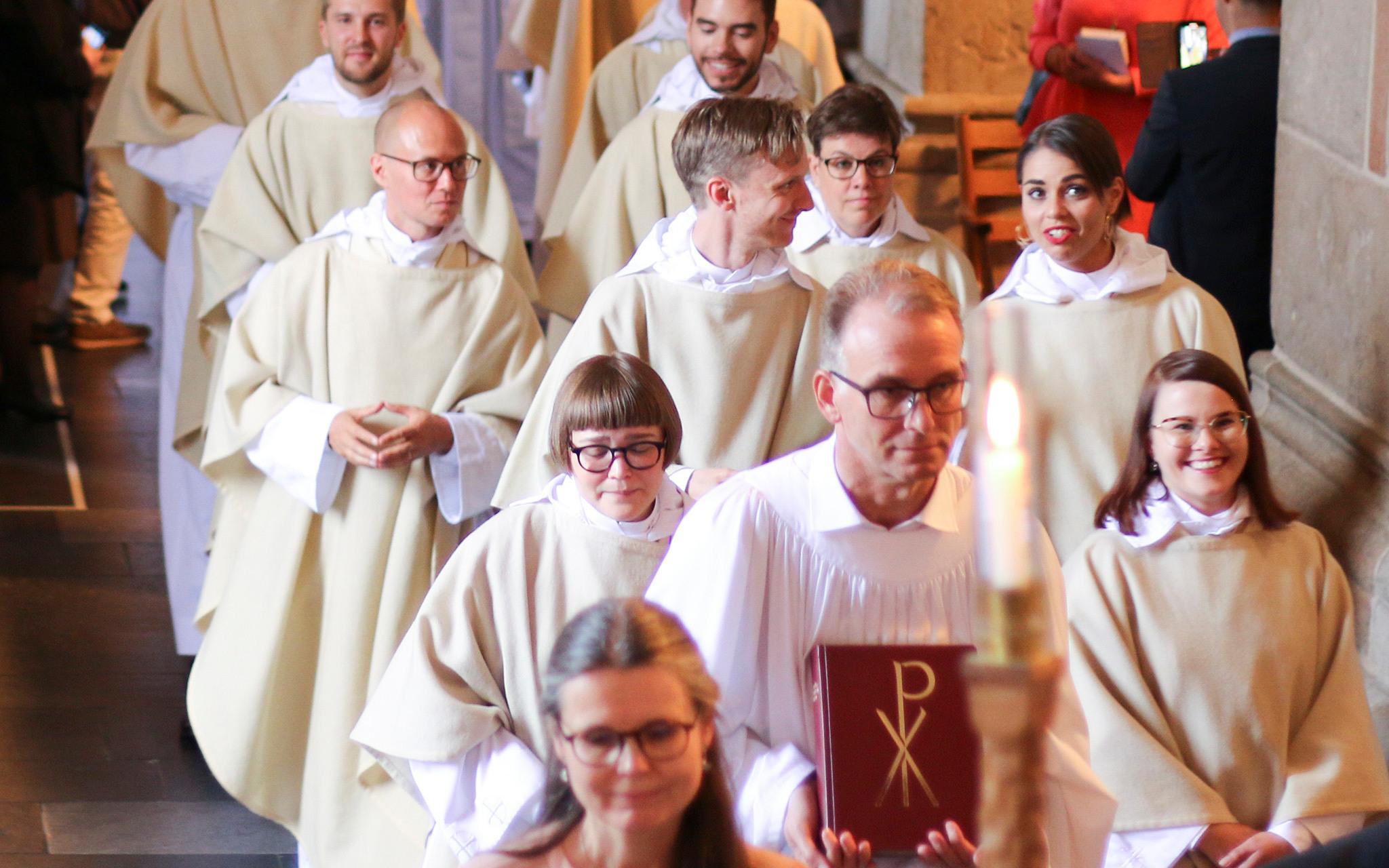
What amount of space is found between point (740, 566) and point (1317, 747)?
1.32 m

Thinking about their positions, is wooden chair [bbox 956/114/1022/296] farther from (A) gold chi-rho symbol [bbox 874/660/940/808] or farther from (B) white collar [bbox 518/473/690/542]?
(A) gold chi-rho symbol [bbox 874/660/940/808]

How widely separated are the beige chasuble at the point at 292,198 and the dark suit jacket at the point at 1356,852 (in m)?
3.84

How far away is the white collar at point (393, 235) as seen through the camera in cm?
417

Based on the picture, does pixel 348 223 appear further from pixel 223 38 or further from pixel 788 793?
pixel 788 793

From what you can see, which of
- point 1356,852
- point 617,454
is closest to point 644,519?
point 617,454

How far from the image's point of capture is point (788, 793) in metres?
2.27

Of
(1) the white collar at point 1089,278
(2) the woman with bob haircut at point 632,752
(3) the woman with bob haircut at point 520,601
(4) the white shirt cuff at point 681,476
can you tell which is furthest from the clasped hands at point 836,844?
(1) the white collar at point 1089,278

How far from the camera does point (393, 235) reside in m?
4.18

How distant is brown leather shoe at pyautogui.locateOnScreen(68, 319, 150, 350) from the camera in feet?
31.7

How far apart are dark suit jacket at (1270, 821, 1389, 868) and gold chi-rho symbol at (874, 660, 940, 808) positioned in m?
0.84

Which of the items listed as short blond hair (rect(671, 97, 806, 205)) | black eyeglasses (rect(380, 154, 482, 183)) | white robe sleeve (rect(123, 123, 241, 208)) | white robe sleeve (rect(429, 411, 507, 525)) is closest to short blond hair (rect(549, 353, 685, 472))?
short blond hair (rect(671, 97, 806, 205))

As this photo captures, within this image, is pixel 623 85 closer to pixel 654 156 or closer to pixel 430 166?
pixel 654 156

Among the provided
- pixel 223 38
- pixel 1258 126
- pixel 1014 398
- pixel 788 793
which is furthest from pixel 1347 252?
pixel 223 38

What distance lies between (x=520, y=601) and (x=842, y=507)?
2.89 ft
